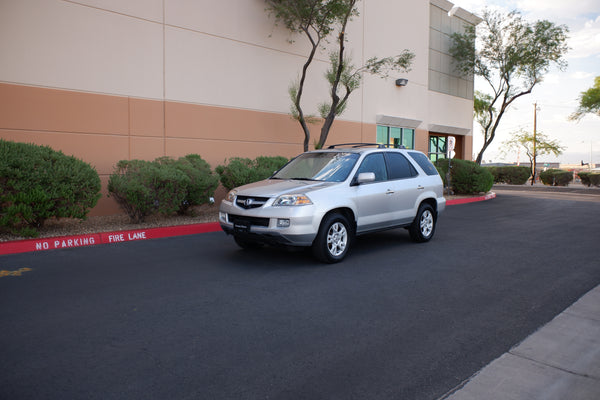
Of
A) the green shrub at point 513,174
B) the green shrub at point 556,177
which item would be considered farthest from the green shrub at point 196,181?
the green shrub at point 556,177

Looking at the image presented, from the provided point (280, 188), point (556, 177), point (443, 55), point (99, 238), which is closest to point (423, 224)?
point (280, 188)

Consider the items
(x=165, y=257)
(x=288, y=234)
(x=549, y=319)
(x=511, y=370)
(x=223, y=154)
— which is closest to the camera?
(x=511, y=370)

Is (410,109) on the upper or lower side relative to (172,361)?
upper

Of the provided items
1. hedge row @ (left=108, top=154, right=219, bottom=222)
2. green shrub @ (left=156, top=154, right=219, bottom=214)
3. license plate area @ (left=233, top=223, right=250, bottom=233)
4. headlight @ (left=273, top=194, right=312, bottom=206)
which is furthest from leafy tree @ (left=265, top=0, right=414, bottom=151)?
headlight @ (left=273, top=194, right=312, bottom=206)

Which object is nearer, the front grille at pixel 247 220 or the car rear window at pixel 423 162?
the front grille at pixel 247 220

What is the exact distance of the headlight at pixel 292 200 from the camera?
6.64 metres

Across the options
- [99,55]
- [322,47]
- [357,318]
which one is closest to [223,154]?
[99,55]

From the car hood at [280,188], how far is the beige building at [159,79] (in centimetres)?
621

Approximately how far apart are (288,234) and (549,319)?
11.2ft

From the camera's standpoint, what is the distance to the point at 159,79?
505 inches

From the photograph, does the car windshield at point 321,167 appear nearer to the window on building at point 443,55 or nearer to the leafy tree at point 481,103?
the window on building at point 443,55

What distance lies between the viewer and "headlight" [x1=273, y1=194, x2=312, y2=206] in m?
6.64

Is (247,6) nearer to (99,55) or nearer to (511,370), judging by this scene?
(99,55)

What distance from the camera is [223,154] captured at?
1447 cm
